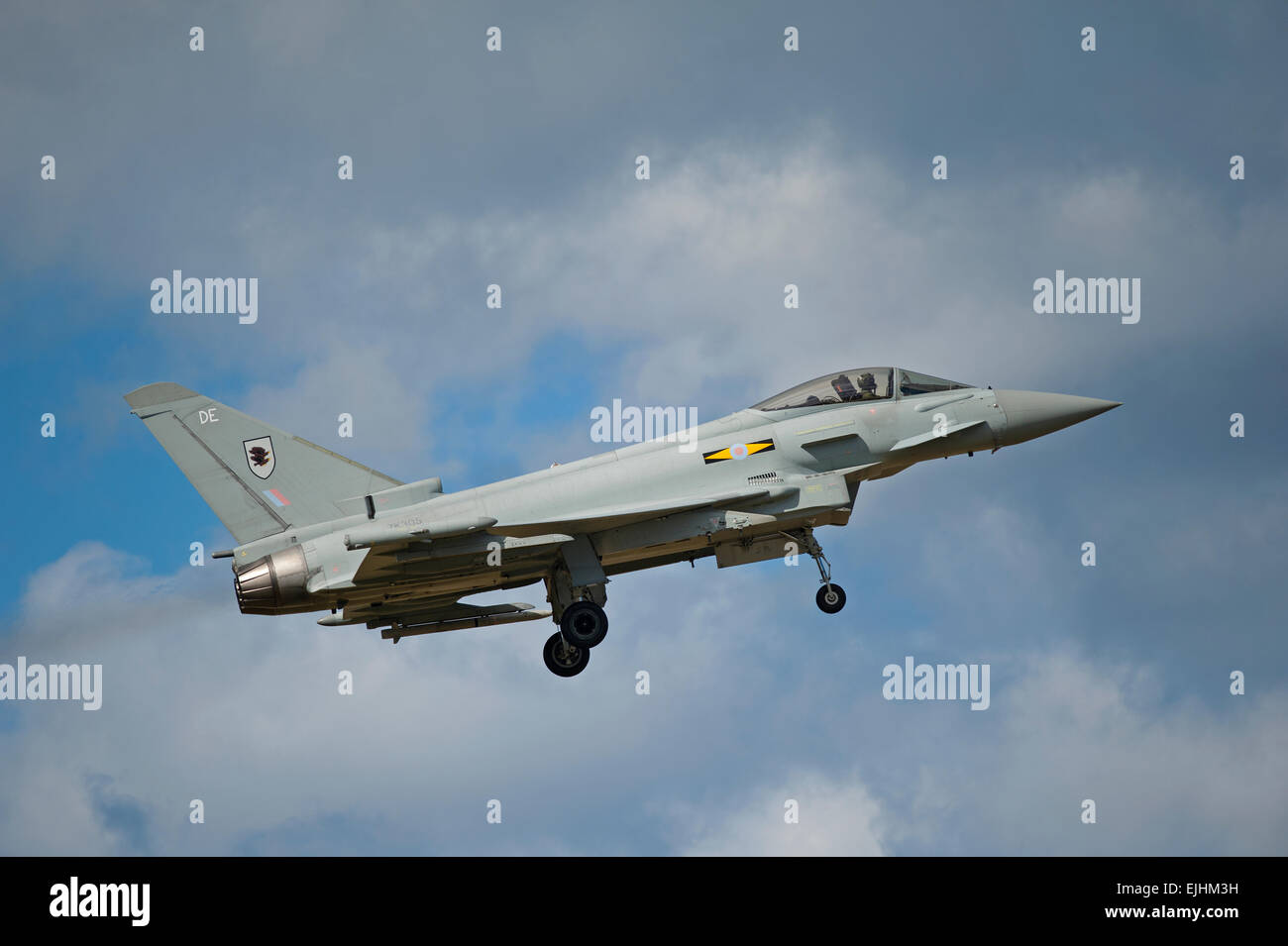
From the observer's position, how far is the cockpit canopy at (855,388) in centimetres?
2402

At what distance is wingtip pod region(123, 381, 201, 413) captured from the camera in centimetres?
2430

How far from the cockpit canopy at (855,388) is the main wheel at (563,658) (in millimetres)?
5106

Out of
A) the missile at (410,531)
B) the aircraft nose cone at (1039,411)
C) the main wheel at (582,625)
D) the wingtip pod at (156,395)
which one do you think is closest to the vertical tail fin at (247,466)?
the wingtip pod at (156,395)

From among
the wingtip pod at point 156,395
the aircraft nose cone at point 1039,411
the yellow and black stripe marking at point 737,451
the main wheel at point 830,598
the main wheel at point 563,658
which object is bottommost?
the main wheel at point 563,658

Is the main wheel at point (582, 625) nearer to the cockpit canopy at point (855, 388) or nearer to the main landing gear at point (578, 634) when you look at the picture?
the main landing gear at point (578, 634)

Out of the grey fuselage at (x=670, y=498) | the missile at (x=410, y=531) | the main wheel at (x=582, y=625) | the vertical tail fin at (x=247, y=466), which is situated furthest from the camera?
the vertical tail fin at (x=247, y=466)

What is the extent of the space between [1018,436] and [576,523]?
7712mm

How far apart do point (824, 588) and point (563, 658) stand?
4.60 metres

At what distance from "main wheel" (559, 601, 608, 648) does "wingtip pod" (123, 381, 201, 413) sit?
24.5 ft

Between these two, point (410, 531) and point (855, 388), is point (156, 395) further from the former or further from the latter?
point (855, 388)

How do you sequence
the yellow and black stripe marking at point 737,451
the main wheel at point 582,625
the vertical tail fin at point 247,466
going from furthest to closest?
the vertical tail fin at point 247,466
the main wheel at point 582,625
the yellow and black stripe marking at point 737,451

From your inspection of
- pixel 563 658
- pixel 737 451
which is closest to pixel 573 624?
pixel 563 658
